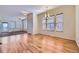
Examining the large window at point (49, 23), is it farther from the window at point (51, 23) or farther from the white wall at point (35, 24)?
the white wall at point (35, 24)

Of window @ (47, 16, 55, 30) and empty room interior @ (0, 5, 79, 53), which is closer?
empty room interior @ (0, 5, 79, 53)

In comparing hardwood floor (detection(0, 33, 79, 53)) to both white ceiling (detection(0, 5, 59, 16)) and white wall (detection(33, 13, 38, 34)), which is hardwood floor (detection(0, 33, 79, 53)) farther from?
white ceiling (detection(0, 5, 59, 16))

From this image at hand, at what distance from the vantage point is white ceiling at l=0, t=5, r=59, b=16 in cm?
232

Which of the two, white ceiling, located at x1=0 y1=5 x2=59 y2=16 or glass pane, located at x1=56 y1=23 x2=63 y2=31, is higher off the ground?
white ceiling, located at x1=0 y1=5 x2=59 y2=16

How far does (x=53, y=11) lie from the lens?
239 cm

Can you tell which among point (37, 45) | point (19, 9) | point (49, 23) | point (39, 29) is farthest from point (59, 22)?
point (19, 9)

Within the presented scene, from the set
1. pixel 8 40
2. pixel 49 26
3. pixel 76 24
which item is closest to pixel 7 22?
pixel 8 40

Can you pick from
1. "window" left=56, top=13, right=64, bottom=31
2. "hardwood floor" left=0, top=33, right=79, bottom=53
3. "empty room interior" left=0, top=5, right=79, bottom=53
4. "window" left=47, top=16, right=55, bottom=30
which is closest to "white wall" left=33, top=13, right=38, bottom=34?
"empty room interior" left=0, top=5, right=79, bottom=53

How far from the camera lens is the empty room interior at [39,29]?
7.60ft

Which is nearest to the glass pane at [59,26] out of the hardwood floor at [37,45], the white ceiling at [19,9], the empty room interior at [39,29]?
the empty room interior at [39,29]
